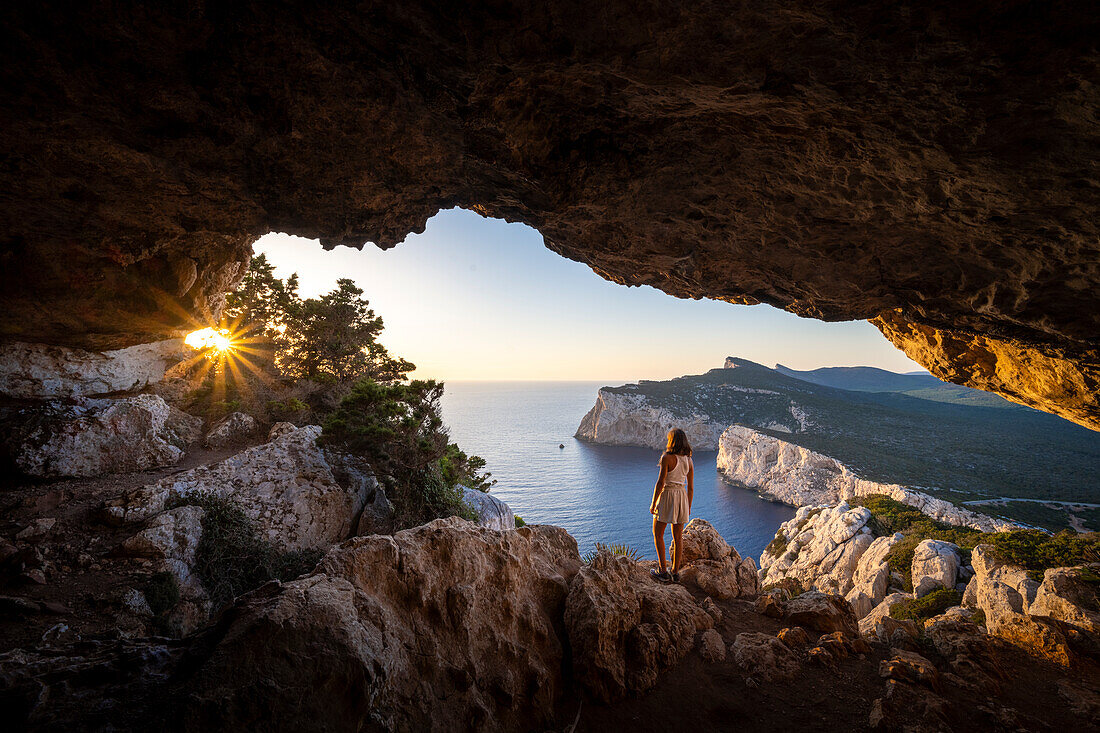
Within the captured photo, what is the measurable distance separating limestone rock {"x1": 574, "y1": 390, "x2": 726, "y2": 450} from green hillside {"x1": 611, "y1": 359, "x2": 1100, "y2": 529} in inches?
57.0

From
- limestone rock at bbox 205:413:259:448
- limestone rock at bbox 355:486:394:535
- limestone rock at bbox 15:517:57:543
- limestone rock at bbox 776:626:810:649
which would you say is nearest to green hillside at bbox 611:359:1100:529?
limestone rock at bbox 776:626:810:649

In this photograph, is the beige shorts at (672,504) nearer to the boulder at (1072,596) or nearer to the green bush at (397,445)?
the boulder at (1072,596)

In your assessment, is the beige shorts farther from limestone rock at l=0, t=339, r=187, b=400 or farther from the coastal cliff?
the coastal cliff

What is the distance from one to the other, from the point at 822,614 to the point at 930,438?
52049 mm

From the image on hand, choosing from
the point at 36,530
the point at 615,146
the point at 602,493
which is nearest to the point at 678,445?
the point at 615,146

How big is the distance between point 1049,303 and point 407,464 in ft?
38.9

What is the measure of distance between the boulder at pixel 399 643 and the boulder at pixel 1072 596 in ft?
24.1

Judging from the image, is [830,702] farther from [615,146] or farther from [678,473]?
[615,146]

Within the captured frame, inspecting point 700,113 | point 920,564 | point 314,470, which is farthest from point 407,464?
point 920,564

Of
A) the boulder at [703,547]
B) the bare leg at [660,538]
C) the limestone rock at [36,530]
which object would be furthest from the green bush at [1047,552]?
the limestone rock at [36,530]

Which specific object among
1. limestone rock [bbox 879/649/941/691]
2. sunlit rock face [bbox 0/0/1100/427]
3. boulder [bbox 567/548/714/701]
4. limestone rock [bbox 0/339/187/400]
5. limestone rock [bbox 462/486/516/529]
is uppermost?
sunlit rock face [bbox 0/0/1100/427]

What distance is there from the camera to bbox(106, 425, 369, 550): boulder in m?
7.51

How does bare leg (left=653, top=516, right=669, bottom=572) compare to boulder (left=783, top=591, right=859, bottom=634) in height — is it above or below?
above

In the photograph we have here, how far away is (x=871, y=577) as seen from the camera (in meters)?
15.0
